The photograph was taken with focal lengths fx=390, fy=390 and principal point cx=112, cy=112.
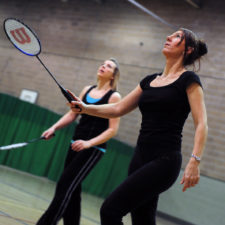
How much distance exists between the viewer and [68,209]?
10.1 feet

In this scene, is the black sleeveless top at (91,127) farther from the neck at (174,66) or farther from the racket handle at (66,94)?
the neck at (174,66)

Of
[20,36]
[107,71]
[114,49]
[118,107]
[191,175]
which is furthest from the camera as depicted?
[114,49]

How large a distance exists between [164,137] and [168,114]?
0.12m

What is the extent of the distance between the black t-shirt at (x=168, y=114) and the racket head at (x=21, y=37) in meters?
0.91

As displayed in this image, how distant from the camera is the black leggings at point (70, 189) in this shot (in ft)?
9.46

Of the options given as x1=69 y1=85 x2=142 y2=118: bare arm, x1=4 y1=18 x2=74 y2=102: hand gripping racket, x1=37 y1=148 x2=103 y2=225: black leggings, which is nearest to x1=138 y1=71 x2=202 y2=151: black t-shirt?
x1=69 y1=85 x2=142 y2=118: bare arm

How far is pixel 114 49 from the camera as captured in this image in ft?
33.7

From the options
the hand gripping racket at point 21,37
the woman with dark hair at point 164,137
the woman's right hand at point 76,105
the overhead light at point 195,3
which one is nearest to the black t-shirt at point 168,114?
the woman with dark hair at point 164,137

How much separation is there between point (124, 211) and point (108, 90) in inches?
62.1

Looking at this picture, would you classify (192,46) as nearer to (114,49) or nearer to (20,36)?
(20,36)

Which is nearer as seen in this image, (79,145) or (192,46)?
(192,46)

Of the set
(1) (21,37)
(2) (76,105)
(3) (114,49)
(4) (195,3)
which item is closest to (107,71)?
(1) (21,37)

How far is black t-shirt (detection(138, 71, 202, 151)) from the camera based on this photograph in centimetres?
202

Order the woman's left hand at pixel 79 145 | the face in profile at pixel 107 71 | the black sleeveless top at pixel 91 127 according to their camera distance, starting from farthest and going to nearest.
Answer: the face in profile at pixel 107 71
the black sleeveless top at pixel 91 127
the woman's left hand at pixel 79 145
